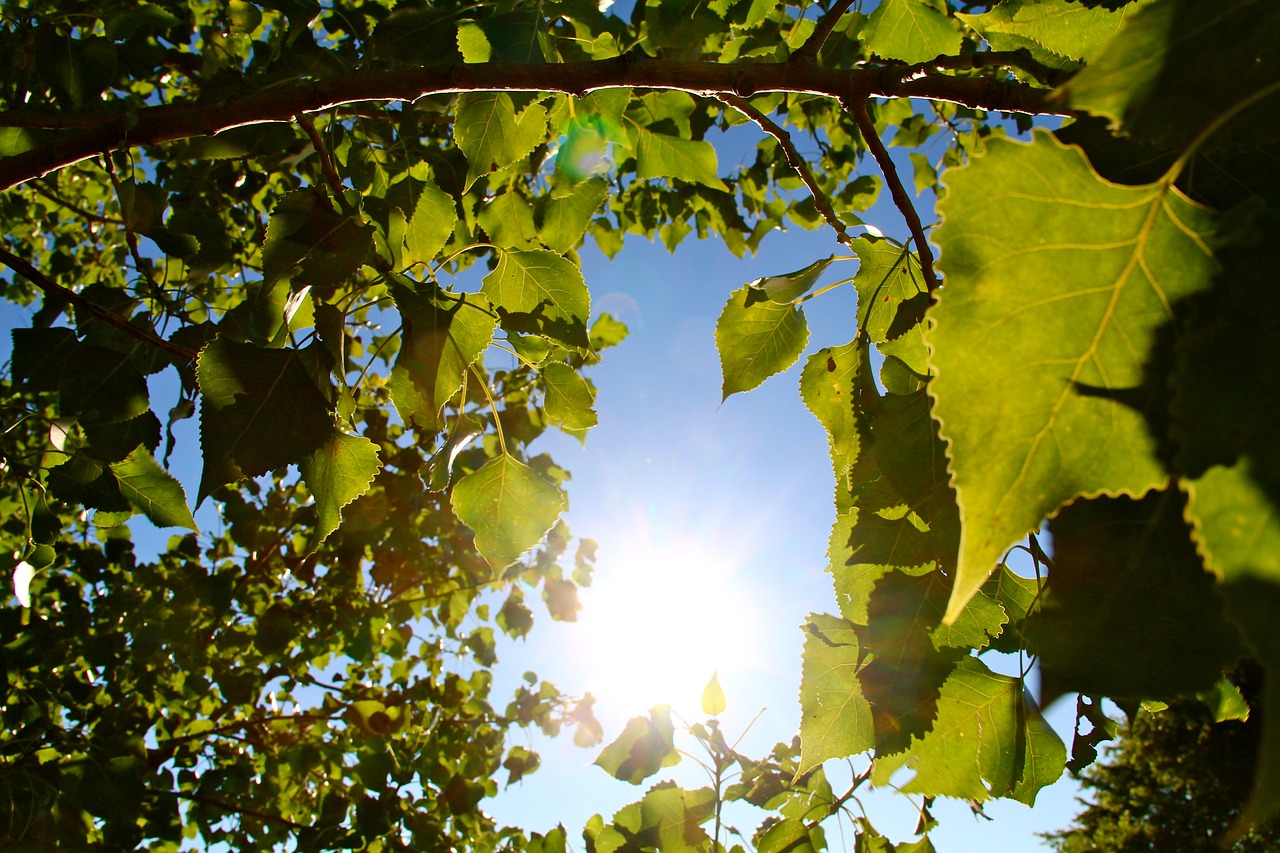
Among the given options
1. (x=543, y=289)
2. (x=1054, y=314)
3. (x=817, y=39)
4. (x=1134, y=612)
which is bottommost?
(x=1134, y=612)

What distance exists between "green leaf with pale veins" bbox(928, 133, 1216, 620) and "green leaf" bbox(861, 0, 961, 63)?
116cm

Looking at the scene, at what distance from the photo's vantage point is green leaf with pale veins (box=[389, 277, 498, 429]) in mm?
1070

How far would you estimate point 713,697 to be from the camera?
7.27 ft

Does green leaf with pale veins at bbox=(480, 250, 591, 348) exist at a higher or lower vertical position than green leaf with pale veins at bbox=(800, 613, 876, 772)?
higher

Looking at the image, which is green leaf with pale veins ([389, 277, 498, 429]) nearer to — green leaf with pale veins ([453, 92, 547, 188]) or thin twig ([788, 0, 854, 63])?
green leaf with pale veins ([453, 92, 547, 188])

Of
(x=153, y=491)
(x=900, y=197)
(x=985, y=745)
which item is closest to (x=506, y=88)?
(x=900, y=197)

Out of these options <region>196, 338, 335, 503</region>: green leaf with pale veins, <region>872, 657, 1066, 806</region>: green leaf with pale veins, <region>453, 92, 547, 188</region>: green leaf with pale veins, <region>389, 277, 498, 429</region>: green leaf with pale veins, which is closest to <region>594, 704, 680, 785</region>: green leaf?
<region>872, 657, 1066, 806</region>: green leaf with pale veins

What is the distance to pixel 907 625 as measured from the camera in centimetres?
96

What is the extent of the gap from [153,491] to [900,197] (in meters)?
1.69

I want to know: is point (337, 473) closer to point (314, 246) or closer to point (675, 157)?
point (314, 246)

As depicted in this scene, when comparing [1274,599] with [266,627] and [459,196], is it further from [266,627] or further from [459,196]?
[266,627]

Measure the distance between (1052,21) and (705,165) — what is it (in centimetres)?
80

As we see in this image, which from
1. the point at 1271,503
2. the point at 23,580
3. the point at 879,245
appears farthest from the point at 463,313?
the point at 23,580

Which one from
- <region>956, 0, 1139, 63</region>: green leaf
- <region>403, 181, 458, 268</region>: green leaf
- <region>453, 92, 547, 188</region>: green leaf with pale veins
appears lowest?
<region>956, 0, 1139, 63</region>: green leaf
